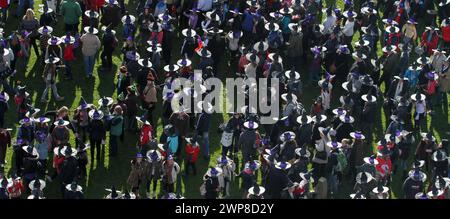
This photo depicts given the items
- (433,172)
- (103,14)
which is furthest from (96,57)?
(433,172)

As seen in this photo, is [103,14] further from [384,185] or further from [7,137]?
[384,185]

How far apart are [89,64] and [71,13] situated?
216 centimetres

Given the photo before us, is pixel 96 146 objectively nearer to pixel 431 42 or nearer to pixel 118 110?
pixel 118 110

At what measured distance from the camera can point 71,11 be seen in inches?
1261

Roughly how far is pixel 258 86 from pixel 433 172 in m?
5.55

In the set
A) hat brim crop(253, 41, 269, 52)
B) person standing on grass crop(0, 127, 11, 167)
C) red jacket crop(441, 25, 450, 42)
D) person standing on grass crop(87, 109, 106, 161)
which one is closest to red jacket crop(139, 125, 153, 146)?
person standing on grass crop(87, 109, 106, 161)

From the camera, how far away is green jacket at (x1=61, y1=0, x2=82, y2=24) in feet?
105

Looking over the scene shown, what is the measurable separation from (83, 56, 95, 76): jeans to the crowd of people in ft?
0.18

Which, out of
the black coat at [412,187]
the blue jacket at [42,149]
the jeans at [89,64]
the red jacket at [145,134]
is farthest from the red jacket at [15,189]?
the black coat at [412,187]

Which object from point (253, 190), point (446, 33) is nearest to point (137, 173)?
point (253, 190)

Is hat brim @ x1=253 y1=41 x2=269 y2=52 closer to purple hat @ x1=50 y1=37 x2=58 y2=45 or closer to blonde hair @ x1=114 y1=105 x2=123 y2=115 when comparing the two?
blonde hair @ x1=114 y1=105 x2=123 y2=115

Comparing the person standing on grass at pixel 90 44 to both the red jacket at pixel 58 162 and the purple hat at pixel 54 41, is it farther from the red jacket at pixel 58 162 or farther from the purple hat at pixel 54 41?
the red jacket at pixel 58 162

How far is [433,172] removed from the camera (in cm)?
2661

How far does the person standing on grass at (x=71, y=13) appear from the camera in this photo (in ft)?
105
